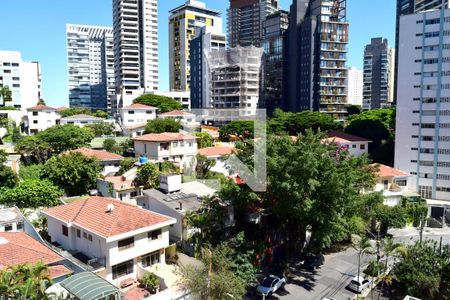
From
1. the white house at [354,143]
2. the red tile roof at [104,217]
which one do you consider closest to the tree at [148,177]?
the red tile roof at [104,217]

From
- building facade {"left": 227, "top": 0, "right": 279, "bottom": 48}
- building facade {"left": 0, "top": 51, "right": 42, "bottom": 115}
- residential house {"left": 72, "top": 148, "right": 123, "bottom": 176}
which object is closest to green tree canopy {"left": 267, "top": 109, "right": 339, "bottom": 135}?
residential house {"left": 72, "top": 148, "right": 123, "bottom": 176}

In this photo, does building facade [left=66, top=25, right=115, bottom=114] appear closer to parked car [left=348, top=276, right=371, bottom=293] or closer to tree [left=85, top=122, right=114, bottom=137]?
tree [left=85, top=122, right=114, bottom=137]

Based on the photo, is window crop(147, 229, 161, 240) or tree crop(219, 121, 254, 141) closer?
window crop(147, 229, 161, 240)

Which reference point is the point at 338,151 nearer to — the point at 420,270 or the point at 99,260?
the point at 420,270

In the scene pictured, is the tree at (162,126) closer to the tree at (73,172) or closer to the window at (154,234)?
the tree at (73,172)

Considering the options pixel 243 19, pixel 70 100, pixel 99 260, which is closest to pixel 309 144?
pixel 99 260

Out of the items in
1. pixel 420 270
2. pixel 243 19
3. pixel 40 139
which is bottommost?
pixel 420 270
